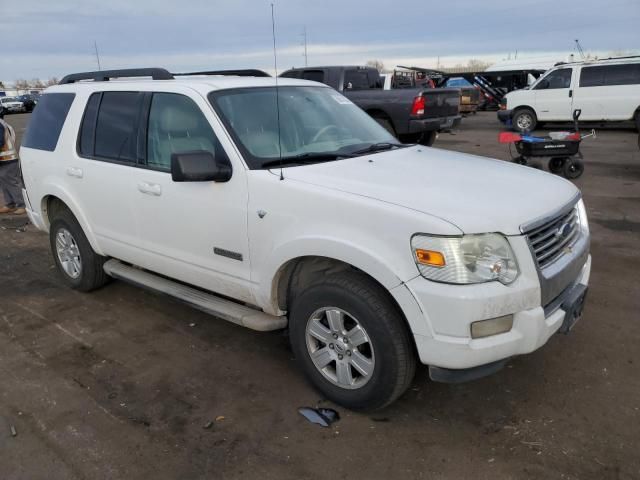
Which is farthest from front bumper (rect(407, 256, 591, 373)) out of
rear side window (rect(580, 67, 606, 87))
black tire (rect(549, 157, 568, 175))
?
rear side window (rect(580, 67, 606, 87))

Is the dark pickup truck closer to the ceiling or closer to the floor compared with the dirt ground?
closer to the ceiling

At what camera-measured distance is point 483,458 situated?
279cm

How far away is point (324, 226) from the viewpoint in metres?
2.98

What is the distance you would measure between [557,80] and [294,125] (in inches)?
623

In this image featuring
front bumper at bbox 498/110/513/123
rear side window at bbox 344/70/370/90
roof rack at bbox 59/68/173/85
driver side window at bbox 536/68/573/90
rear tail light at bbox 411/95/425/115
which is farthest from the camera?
front bumper at bbox 498/110/513/123

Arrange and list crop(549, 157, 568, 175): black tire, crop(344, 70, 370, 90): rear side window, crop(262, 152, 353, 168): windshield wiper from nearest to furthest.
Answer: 1. crop(262, 152, 353, 168): windshield wiper
2. crop(549, 157, 568, 175): black tire
3. crop(344, 70, 370, 90): rear side window

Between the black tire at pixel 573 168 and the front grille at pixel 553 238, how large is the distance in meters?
6.88

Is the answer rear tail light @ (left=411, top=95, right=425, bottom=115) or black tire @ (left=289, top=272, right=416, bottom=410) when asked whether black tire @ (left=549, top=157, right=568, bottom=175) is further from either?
black tire @ (left=289, top=272, right=416, bottom=410)

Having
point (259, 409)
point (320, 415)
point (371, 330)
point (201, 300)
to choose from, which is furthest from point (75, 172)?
point (371, 330)

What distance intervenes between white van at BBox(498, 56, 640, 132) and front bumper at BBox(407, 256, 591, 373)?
15133mm

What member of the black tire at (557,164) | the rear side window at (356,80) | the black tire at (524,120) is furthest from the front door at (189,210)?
the black tire at (524,120)

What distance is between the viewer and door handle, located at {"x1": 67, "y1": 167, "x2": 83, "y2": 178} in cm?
461

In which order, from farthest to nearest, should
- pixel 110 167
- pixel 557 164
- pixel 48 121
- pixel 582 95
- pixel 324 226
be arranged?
pixel 582 95 < pixel 557 164 < pixel 48 121 < pixel 110 167 < pixel 324 226

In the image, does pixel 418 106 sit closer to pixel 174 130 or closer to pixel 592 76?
pixel 592 76
